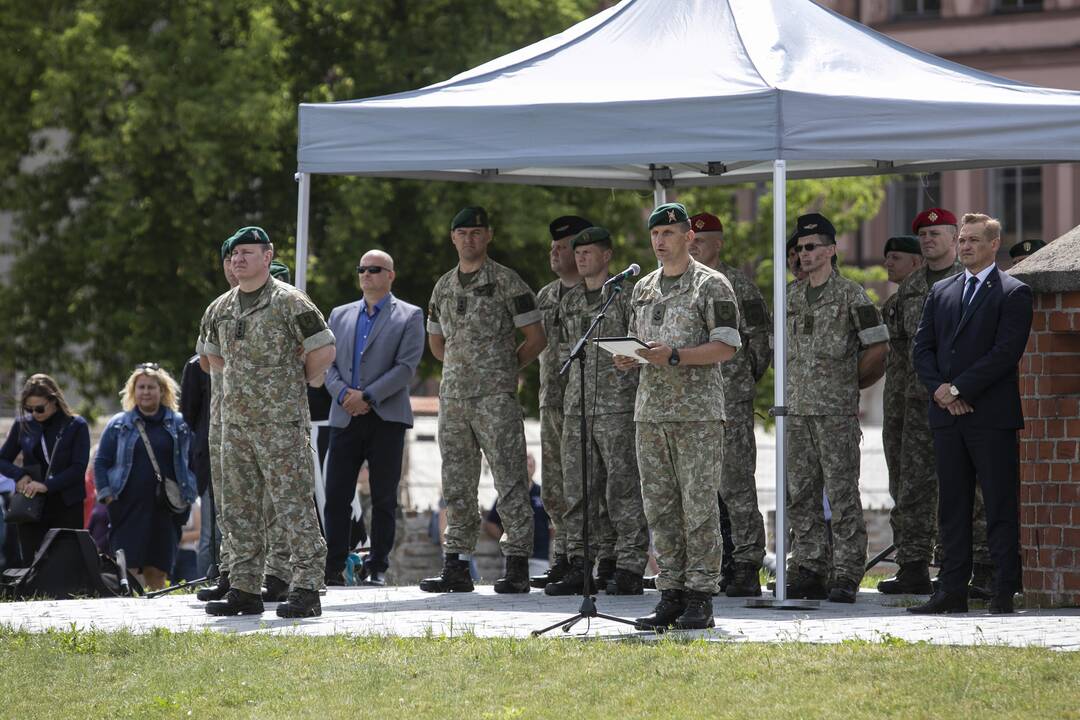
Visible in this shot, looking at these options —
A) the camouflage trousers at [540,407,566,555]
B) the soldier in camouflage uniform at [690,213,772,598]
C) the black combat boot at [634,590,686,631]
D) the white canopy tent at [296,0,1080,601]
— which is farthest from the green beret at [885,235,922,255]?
the black combat boot at [634,590,686,631]

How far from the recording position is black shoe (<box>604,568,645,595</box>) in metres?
10.6

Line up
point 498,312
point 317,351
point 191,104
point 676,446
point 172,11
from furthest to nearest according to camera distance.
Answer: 1. point 172,11
2. point 191,104
3. point 498,312
4. point 317,351
5. point 676,446

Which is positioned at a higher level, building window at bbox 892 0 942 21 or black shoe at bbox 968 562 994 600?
building window at bbox 892 0 942 21

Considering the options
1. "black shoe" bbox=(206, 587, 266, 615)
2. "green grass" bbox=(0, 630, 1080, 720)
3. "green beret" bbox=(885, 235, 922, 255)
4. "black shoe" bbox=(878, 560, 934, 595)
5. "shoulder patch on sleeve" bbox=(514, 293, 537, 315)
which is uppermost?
"green beret" bbox=(885, 235, 922, 255)

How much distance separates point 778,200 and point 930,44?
97.6ft

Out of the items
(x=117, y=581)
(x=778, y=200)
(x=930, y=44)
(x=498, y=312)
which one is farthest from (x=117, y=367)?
(x=930, y=44)

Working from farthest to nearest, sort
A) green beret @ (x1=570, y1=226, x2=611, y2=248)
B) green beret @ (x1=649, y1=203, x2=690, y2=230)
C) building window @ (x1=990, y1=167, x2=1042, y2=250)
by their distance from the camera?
building window @ (x1=990, y1=167, x2=1042, y2=250) < green beret @ (x1=570, y1=226, x2=611, y2=248) < green beret @ (x1=649, y1=203, x2=690, y2=230)

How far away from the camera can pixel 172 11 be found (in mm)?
24234

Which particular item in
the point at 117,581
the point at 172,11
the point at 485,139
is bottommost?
the point at 117,581

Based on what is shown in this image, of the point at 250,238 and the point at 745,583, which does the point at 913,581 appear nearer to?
the point at 745,583

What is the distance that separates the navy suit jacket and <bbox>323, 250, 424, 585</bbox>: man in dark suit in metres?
3.63

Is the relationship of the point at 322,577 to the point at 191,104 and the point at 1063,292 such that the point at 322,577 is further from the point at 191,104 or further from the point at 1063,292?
the point at 191,104

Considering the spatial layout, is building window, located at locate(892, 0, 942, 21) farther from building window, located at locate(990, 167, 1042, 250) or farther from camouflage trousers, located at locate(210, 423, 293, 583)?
camouflage trousers, located at locate(210, 423, 293, 583)

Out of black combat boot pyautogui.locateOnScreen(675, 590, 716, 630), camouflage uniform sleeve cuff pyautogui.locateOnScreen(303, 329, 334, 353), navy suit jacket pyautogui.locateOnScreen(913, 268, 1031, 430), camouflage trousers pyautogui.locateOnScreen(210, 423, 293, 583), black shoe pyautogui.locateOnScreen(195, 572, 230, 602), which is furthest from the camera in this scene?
black shoe pyautogui.locateOnScreen(195, 572, 230, 602)
